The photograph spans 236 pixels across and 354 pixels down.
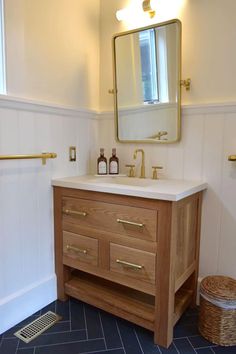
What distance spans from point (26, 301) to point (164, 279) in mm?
908

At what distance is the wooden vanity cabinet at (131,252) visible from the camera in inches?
56.2

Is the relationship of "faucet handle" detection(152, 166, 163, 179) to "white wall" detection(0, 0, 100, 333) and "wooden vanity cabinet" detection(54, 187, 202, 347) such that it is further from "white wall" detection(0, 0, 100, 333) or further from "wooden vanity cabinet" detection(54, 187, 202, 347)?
"white wall" detection(0, 0, 100, 333)

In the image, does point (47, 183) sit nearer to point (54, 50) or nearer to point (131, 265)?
point (131, 265)

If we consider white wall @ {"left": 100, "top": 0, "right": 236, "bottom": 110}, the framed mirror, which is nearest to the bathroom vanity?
the framed mirror

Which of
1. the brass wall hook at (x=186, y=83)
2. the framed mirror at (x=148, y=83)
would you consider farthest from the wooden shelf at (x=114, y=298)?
the brass wall hook at (x=186, y=83)

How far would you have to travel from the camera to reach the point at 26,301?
1715 mm

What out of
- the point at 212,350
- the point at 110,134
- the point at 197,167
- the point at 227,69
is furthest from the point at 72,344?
the point at 227,69

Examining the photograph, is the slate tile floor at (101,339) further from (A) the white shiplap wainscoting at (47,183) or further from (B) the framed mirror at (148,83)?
(B) the framed mirror at (148,83)

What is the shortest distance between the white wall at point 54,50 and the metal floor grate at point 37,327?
1.38 metres

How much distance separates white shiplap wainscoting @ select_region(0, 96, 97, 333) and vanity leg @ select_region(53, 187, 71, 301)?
0.12 ft

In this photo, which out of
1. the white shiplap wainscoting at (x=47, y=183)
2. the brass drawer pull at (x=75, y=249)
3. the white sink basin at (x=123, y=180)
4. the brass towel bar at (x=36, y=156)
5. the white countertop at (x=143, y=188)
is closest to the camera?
the white countertop at (x=143, y=188)

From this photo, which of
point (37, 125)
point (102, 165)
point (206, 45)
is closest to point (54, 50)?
point (37, 125)

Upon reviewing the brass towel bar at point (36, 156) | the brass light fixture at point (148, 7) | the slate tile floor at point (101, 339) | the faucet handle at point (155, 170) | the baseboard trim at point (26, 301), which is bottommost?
the slate tile floor at point (101, 339)

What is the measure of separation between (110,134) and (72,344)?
1443 millimetres
